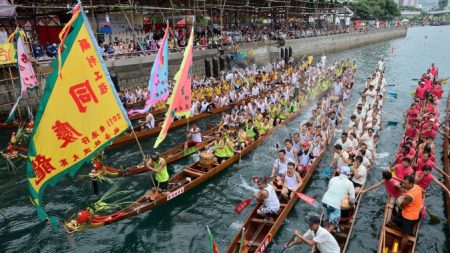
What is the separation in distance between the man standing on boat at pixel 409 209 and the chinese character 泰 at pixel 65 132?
7.57 metres

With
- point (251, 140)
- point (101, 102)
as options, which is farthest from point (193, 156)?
point (101, 102)

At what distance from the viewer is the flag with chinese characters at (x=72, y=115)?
6527 millimetres

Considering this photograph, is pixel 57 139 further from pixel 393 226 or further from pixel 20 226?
pixel 393 226

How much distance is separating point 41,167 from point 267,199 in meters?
5.91

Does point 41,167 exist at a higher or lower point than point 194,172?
higher

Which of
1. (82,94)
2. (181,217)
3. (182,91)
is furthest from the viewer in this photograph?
(182,91)

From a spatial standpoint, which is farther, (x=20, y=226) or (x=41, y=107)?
(x=20, y=226)

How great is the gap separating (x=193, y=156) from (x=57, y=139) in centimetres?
960

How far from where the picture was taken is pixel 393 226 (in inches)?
358

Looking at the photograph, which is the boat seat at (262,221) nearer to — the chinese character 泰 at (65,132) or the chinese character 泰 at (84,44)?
the chinese character 泰 at (65,132)

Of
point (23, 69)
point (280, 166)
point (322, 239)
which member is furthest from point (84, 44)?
point (23, 69)

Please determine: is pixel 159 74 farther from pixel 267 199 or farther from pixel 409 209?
pixel 409 209

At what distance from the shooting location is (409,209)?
803 cm

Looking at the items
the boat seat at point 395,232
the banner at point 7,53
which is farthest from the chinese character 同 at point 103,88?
the banner at point 7,53
